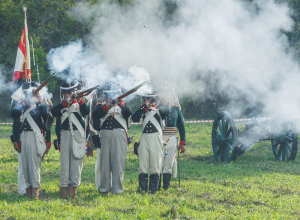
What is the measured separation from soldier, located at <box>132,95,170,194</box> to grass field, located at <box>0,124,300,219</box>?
29cm

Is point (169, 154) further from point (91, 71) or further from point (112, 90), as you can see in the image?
point (91, 71)

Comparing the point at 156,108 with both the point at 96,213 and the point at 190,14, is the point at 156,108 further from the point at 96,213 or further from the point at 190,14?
the point at 190,14

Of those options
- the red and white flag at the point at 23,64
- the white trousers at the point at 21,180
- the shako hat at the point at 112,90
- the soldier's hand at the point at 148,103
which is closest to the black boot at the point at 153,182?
the soldier's hand at the point at 148,103

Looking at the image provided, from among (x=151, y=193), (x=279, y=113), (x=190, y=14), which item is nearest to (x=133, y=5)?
(x=190, y=14)

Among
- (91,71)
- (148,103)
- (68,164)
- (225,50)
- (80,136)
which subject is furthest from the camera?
(225,50)

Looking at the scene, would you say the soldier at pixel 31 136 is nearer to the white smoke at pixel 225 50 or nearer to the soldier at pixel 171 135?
the white smoke at pixel 225 50

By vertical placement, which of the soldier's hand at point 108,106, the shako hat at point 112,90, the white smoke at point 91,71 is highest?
the white smoke at point 91,71

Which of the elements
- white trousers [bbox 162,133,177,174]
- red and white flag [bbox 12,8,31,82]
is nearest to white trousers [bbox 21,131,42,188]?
red and white flag [bbox 12,8,31,82]

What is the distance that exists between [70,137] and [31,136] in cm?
61

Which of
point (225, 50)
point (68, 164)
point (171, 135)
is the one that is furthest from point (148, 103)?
point (225, 50)

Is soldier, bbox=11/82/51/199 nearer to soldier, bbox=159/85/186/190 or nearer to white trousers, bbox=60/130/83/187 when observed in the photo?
white trousers, bbox=60/130/83/187

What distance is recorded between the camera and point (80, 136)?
598 centimetres

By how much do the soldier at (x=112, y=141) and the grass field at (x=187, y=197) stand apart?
0.25m

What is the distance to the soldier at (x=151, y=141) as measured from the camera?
20.1 feet
